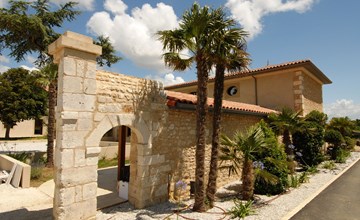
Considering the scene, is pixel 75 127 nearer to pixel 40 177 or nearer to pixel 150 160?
pixel 150 160

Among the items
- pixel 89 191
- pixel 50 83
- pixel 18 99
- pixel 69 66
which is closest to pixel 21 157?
pixel 50 83

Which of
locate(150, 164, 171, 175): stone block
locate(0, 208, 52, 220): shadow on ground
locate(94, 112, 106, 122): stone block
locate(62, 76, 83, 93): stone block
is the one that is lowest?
locate(0, 208, 52, 220): shadow on ground

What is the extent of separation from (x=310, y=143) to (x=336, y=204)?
238 inches

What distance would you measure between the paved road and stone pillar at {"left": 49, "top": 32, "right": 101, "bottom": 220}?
558cm

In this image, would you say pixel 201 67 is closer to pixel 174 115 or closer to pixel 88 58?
pixel 174 115

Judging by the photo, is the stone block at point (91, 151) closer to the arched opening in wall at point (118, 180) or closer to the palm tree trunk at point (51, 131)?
the arched opening in wall at point (118, 180)

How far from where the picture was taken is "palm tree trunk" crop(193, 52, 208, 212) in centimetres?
670

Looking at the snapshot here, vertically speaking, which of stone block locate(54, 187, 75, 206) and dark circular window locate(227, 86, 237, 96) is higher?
dark circular window locate(227, 86, 237, 96)

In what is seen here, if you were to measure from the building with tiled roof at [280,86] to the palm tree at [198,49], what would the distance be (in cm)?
1011

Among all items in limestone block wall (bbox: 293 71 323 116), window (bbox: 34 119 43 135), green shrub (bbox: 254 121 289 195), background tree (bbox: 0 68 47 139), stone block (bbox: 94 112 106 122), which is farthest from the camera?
window (bbox: 34 119 43 135)

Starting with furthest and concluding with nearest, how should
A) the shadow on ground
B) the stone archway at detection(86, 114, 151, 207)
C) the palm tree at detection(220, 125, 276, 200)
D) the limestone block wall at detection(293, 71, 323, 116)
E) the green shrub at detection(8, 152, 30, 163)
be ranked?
1. the limestone block wall at detection(293, 71, 323, 116)
2. the green shrub at detection(8, 152, 30, 163)
3. the palm tree at detection(220, 125, 276, 200)
4. the shadow on ground
5. the stone archway at detection(86, 114, 151, 207)

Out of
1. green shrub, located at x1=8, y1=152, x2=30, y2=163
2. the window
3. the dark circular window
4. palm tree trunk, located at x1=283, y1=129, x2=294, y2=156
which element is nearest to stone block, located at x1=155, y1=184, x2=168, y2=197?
palm tree trunk, located at x1=283, y1=129, x2=294, y2=156

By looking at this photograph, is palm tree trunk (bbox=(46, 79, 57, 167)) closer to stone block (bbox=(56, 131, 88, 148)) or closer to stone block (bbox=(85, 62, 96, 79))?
stone block (bbox=(85, 62, 96, 79))

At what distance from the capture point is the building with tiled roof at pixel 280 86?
15586 millimetres
